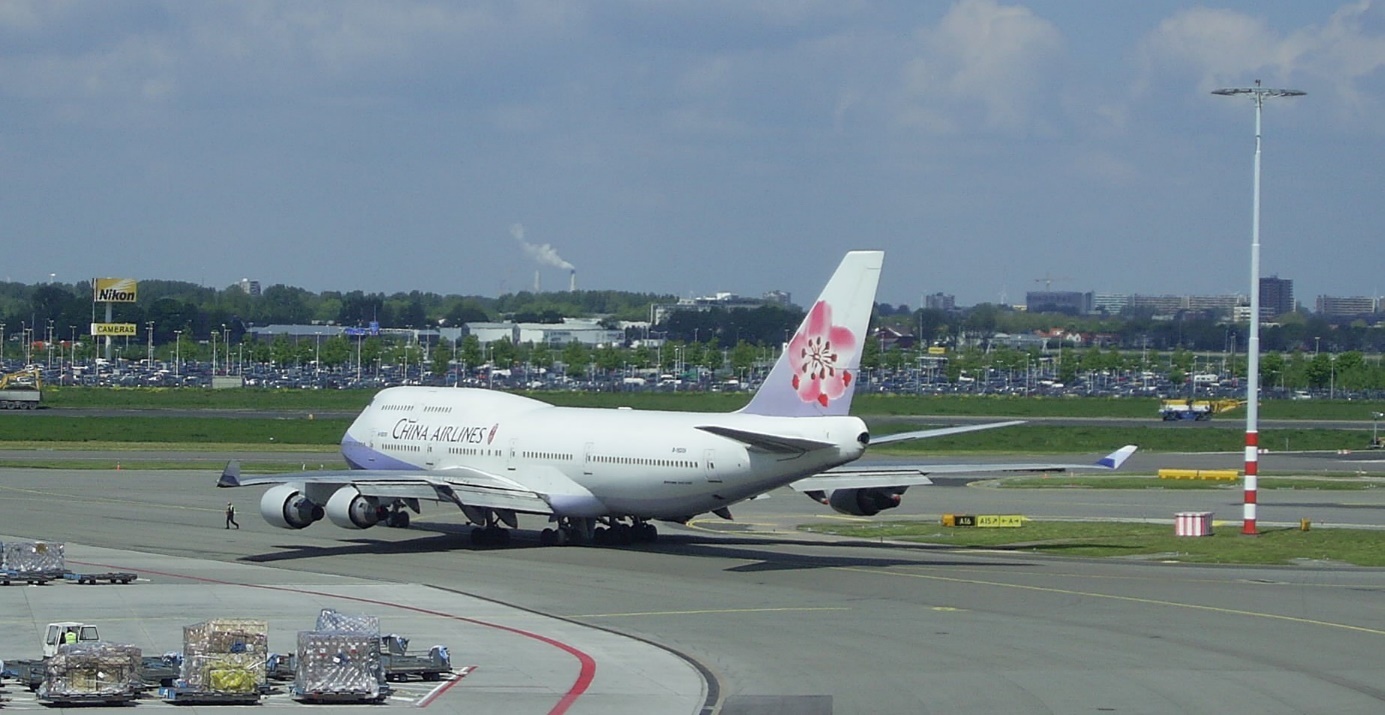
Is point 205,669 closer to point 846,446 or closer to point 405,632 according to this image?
point 405,632

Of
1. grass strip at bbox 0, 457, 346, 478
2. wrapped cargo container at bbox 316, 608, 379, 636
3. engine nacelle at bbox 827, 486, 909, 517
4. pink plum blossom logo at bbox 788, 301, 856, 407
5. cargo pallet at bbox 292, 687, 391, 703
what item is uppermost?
pink plum blossom logo at bbox 788, 301, 856, 407

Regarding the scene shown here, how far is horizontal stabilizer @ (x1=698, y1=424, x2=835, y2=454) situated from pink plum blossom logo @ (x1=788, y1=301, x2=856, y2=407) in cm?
219

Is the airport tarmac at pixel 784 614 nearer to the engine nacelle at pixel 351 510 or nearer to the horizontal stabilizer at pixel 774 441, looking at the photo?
the engine nacelle at pixel 351 510

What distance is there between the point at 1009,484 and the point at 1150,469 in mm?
12505

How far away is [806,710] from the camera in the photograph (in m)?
25.1

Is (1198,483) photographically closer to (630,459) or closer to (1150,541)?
(1150,541)

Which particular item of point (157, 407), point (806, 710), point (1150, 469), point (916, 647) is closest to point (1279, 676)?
point (916, 647)

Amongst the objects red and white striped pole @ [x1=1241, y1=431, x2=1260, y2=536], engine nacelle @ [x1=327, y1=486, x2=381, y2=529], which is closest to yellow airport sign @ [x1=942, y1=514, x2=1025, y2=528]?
red and white striped pole @ [x1=1241, y1=431, x2=1260, y2=536]

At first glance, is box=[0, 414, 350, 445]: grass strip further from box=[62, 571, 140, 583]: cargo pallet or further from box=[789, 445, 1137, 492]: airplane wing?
box=[62, 571, 140, 583]: cargo pallet

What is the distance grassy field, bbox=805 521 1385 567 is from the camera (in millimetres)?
48750

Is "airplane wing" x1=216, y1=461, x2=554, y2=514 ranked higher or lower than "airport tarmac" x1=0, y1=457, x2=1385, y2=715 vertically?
higher

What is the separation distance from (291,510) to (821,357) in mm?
17087

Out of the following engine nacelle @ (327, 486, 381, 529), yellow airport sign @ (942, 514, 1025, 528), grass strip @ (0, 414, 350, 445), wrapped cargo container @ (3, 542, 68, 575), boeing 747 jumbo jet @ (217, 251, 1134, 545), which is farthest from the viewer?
grass strip @ (0, 414, 350, 445)

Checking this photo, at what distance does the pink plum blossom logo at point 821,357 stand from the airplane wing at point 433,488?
10.1 metres
